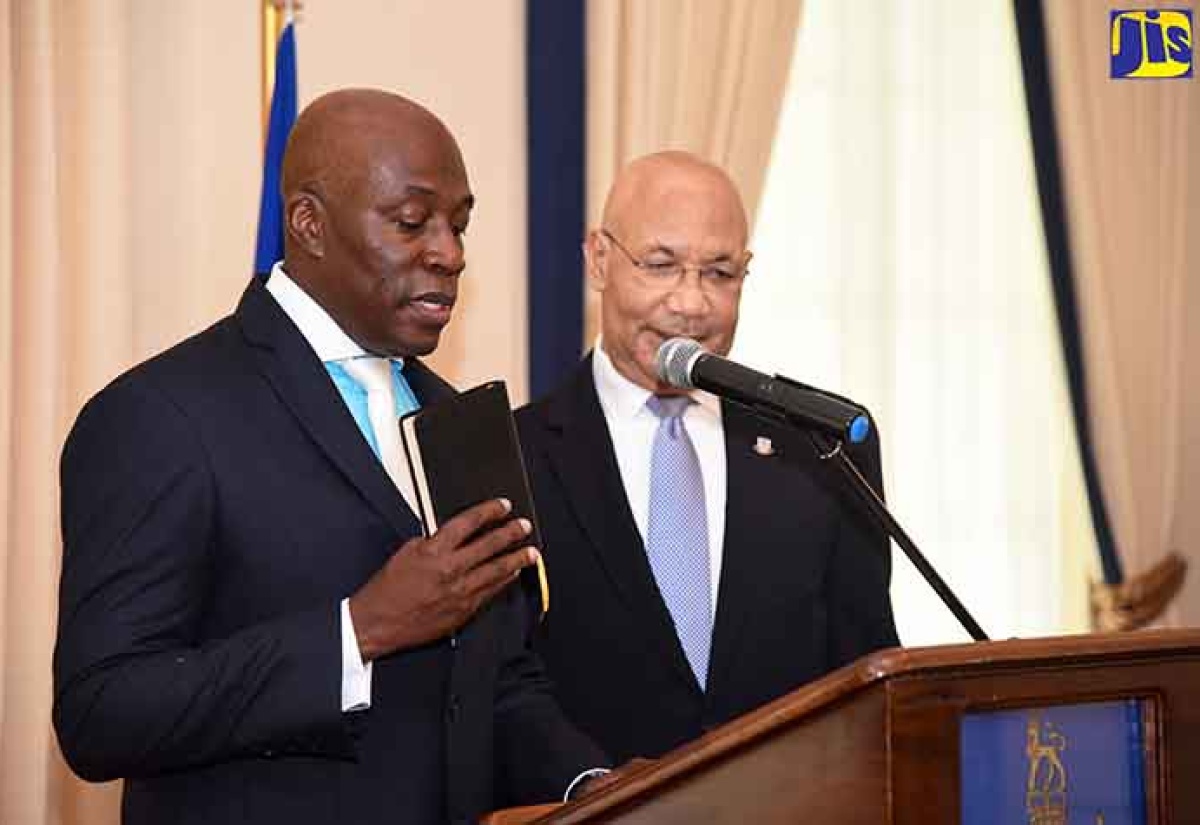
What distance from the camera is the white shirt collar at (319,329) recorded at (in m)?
2.50

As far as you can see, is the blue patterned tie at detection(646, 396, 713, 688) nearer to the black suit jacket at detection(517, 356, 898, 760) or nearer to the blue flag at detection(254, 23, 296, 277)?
the black suit jacket at detection(517, 356, 898, 760)

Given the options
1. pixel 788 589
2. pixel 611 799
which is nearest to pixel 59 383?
pixel 788 589

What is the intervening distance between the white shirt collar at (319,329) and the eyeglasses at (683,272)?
41.3 inches

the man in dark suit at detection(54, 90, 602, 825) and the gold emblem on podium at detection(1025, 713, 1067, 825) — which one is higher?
the man in dark suit at detection(54, 90, 602, 825)

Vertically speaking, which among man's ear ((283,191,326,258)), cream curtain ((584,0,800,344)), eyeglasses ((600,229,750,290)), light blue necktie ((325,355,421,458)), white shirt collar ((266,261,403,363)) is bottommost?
light blue necktie ((325,355,421,458))

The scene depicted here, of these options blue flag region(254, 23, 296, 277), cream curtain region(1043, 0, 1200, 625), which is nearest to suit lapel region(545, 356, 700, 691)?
blue flag region(254, 23, 296, 277)

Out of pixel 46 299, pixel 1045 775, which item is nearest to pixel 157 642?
pixel 1045 775

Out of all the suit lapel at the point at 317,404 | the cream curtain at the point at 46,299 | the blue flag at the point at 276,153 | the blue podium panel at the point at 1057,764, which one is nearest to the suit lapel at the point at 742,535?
the suit lapel at the point at 317,404

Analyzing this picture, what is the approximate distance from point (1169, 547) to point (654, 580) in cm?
407

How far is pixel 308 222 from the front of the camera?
8.19ft

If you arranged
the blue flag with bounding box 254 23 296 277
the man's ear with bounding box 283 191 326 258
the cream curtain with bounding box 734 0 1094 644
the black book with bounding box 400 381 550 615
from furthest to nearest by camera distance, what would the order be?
the cream curtain with bounding box 734 0 1094 644 → the blue flag with bounding box 254 23 296 277 → the man's ear with bounding box 283 191 326 258 → the black book with bounding box 400 381 550 615

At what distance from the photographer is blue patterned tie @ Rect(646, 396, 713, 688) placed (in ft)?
10.6

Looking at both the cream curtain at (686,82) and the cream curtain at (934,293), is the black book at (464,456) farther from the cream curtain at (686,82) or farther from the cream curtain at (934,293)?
the cream curtain at (934,293)

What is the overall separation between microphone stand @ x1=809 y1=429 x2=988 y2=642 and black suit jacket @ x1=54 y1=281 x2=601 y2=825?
56 centimetres
